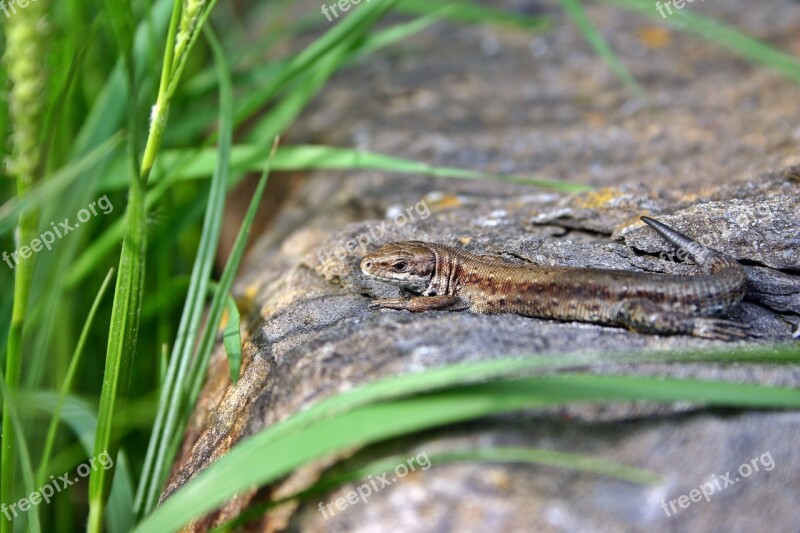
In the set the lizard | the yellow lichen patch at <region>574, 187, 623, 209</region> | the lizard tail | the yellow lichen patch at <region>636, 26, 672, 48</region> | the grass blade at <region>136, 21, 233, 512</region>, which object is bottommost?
the yellow lichen patch at <region>636, 26, 672, 48</region>

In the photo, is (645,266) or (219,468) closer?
(219,468)

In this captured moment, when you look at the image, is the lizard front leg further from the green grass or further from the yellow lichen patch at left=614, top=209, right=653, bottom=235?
the yellow lichen patch at left=614, top=209, right=653, bottom=235

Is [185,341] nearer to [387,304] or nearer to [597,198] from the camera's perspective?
[387,304]

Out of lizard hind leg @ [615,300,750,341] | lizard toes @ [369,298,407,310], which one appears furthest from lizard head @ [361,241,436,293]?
lizard hind leg @ [615,300,750,341]

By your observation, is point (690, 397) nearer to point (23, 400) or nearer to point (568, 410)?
point (568, 410)

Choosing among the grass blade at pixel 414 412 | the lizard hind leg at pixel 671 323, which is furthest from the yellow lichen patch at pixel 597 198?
the grass blade at pixel 414 412

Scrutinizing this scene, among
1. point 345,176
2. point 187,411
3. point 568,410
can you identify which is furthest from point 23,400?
point 345,176

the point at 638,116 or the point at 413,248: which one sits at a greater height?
the point at 413,248
